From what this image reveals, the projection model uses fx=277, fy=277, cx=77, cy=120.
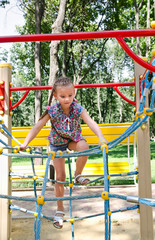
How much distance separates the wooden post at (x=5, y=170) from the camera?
2666mm

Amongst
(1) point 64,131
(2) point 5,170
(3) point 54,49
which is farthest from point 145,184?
(3) point 54,49

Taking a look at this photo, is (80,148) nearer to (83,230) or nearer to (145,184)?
(145,184)

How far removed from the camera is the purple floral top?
2391 mm

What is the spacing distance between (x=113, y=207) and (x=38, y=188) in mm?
1966

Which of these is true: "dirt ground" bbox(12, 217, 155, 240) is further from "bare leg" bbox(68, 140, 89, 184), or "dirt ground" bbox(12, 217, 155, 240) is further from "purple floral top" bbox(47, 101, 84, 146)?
"purple floral top" bbox(47, 101, 84, 146)

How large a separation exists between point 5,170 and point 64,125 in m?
0.80

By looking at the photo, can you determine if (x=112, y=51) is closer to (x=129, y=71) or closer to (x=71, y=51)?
(x=129, y=71)

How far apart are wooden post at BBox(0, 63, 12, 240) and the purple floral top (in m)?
0.57

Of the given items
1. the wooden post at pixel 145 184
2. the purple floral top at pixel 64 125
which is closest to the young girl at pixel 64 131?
the purple floral top at pixel 64 125

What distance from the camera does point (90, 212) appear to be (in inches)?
144

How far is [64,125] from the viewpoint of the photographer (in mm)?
2410

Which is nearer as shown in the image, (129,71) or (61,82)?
(61,82)

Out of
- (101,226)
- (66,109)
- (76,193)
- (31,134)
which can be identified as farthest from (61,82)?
(76,193)

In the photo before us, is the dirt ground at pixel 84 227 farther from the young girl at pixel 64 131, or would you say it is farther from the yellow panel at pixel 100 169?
the yellow panel at pixel 100 169
